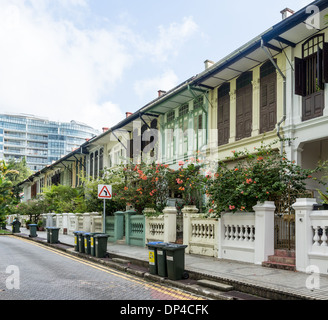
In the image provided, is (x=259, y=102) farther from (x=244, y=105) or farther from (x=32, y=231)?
(x=32, y=231)

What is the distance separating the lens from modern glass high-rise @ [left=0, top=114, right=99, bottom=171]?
12188cm

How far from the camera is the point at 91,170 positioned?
115ft

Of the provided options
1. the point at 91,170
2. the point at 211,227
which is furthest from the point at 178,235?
the point at 91,170

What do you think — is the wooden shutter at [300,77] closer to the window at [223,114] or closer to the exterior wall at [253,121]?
the exterior wall at [253,121]

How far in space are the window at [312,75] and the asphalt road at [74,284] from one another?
821 cm

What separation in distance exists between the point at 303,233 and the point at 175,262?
2.98 metres

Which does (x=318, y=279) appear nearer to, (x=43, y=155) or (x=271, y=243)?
(x=271, y=243)

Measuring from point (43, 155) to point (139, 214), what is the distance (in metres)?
117

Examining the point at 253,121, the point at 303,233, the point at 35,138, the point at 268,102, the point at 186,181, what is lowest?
the point at 303,233

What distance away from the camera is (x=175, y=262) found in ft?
30.8

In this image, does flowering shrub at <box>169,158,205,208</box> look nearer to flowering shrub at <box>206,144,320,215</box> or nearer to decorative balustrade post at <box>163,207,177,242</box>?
decorative balustrade post at <box>163,207,177,242</box>

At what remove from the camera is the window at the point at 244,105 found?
16.4 m

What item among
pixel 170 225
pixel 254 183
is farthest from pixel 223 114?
pixel 254 183

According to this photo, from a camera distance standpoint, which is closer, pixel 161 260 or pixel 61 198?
pixel 161 260
